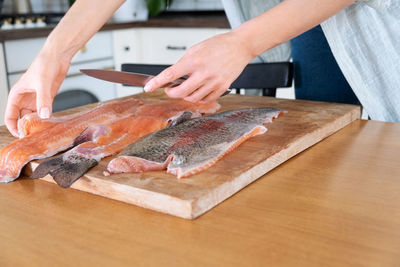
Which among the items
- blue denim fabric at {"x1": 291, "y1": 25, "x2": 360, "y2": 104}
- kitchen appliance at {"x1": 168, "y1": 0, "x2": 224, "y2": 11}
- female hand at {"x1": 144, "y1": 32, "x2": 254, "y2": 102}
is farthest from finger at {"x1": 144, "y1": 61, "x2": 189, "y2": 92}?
kitchen appliance at {"x1": 168, "y1": 0, "x2": 224, "y2": 11}

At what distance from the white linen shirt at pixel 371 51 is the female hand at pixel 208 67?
18.1 inches

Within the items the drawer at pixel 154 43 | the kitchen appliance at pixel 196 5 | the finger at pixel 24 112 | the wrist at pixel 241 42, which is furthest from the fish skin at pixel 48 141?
the kitchen appliance at pixel 196 5

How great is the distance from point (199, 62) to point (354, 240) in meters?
0.50

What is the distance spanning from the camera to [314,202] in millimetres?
757

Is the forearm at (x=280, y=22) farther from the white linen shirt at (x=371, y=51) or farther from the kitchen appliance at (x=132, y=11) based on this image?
the kitchen appliance at (x=132, y=11)

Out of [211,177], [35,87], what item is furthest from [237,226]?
[35,87]

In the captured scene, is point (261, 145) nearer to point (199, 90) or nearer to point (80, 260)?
point (199, 90)

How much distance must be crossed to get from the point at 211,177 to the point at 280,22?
0.43m

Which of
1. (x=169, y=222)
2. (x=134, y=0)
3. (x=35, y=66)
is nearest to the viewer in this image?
(x=169, y=222)

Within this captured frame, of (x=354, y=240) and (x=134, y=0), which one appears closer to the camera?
(x=354, y=240)

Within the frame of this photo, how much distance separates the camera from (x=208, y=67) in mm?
972

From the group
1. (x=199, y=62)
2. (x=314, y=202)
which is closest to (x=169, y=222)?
(x=314, y=202)

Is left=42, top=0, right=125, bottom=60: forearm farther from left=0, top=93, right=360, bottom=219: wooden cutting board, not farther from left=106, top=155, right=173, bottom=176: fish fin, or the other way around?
left=106, top=155, right=173, bottom=176: fish fin

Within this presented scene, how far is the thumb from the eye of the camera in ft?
3.34
